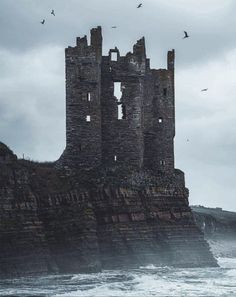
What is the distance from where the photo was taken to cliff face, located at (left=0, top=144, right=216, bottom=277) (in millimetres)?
67875

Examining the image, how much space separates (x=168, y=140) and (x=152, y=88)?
4692 mm

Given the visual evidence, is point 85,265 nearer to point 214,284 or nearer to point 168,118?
point 214,284

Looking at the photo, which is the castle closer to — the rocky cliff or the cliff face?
the cliff face

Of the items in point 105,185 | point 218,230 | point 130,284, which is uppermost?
point 105,185

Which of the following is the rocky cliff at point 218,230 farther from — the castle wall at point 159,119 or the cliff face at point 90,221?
the cliff face at point 90,221

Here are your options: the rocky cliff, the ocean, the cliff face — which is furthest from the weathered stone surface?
the rocky cliff

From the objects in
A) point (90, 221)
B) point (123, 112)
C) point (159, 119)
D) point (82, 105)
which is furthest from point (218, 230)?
point (90, 221)

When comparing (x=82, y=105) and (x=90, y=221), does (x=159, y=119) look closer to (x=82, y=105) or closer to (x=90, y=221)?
(x=82, y=105)

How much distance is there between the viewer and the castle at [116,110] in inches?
3142

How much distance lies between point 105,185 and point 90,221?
4.50m

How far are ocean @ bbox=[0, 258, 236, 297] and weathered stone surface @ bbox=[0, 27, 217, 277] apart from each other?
247cm

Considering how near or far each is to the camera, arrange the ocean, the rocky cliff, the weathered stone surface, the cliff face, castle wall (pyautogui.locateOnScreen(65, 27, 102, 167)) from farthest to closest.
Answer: the rocky cliff
castle wall (pyautogui.locateOnScreen(65, 27, 102, 167))
the weathered stone surface
the cliff face
the ocean

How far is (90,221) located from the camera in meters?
73.3

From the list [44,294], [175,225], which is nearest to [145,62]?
[175,225]
